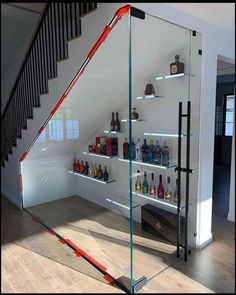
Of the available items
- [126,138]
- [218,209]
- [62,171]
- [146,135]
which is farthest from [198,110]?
[62,171]

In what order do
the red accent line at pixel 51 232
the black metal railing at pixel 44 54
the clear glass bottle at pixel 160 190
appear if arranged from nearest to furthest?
the black metal railing at pixel 44 54 → the clear glass bottle at pixel 160 190 → the red accent line at pixel 51 232

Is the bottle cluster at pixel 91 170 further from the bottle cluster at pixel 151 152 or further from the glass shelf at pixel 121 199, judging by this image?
the bottle cluster at pixel 151 152

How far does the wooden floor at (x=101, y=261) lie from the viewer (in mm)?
1785

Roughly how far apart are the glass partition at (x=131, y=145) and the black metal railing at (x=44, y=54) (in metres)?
0.41

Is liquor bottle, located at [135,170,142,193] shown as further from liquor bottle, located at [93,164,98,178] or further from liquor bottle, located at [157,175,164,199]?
liquor bottle, located at [93,164,98,178]

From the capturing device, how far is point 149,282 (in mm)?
1824

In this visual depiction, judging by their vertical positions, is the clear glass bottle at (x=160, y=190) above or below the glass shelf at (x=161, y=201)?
above

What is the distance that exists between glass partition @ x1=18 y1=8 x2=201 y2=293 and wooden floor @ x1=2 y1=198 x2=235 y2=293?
0.05 ft

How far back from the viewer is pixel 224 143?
2.58 meters

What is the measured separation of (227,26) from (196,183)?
1.46 m

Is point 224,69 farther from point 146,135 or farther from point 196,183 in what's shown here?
point 196,183

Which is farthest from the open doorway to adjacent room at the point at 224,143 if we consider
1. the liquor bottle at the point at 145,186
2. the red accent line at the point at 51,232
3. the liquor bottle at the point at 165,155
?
the red accent line at the point at 51,232

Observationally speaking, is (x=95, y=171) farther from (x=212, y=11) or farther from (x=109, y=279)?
(x=212, y=11)

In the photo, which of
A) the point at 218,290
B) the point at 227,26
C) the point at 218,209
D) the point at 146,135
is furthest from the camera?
the point at 218,209
